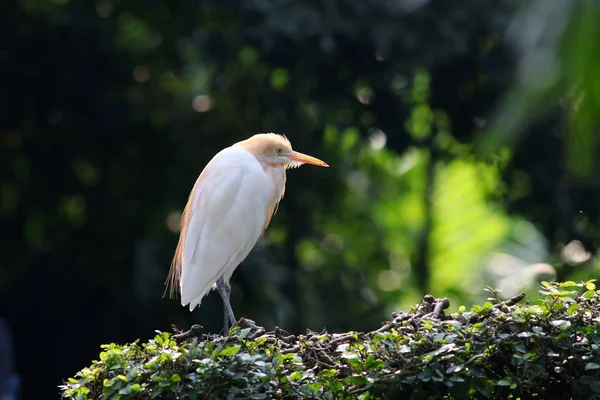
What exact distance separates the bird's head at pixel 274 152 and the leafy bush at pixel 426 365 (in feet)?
7.27

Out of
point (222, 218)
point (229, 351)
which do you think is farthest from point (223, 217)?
point (229, 351)

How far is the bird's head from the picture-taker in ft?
15.6

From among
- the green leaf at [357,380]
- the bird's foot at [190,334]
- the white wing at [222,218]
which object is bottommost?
the green leaf at [357,380]

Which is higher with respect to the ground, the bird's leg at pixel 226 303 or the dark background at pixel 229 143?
the dark background at pixel 229 143

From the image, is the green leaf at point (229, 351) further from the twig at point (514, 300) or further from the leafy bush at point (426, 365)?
the twig at point (514, 300)

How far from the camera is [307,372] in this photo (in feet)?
8.30

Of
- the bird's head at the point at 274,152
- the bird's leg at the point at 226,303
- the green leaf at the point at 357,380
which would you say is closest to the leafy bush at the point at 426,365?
the green leaf at the point at 357,380

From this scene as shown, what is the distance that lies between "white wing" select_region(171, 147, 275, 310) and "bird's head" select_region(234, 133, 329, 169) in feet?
0.25

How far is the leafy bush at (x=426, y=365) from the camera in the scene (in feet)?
7.87

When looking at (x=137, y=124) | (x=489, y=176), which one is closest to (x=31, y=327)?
(x=137, y=124)

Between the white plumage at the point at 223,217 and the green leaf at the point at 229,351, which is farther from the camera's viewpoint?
the white plumage at the point at 223,217

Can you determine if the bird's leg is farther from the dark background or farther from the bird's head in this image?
the dark background

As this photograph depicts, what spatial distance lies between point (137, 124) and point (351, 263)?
3.52 m

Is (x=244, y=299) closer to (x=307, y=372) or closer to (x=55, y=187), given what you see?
(x=55, y=187)
